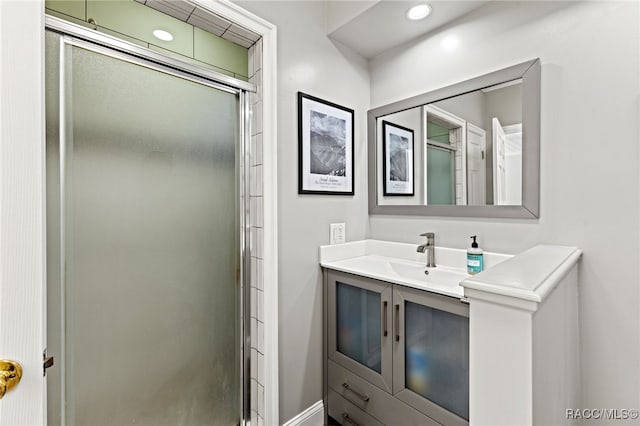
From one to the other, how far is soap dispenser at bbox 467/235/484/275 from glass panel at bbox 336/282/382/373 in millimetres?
478

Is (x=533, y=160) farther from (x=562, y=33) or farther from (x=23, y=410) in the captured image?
(x=23, y=410)

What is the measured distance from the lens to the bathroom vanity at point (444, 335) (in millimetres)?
582

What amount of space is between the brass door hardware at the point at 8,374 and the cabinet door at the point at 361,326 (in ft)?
3.94

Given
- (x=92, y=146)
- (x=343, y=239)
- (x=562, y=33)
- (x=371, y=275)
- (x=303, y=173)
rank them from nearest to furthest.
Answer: (x=92, y=146) → (x=562, y=33) → (x=371, y=275) → (x=303, y=173) → (x=343, y=239)

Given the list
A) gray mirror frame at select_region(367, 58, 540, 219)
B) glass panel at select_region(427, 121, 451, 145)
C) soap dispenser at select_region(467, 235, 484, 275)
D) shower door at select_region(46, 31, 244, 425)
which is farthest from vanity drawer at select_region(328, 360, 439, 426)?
glass panel at select_region(427, 121, 451, 145)

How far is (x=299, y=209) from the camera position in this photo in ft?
5.21

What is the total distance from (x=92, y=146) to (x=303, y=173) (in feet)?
2.99

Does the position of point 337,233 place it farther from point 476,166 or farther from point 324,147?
point 476,166

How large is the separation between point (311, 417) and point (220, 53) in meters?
2.11

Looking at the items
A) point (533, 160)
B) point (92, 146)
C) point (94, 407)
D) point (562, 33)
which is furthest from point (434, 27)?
point (94, 407)

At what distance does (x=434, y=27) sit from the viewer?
1.64m

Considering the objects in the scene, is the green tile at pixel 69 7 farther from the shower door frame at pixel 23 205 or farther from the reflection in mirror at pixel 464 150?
the reflection in mirror at pixel 464 150

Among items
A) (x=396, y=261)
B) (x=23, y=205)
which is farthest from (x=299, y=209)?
(x=23, y=205)

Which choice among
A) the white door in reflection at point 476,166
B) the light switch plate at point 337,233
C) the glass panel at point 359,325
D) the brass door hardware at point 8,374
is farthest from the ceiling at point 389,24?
the brass door hardware at point 8,374
